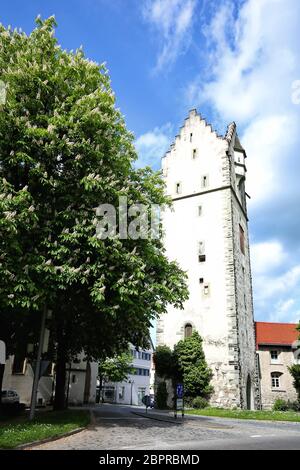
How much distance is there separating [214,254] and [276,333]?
2076 cm

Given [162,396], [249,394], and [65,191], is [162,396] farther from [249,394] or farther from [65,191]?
[65,191]

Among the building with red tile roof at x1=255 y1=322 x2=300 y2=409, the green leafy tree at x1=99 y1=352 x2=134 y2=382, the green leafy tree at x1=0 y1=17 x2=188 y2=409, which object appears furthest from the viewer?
the green leafy tree at x1=99 y1=352 x2=134 y2=382

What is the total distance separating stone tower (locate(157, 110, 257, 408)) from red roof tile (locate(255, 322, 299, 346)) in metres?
10.0

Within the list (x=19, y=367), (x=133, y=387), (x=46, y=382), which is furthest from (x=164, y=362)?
(x=133, y=387)

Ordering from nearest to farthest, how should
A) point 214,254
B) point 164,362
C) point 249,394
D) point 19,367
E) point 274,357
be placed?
point 19,367 < point 164,362 < point 249,394 < point 214,254 < point 274,357

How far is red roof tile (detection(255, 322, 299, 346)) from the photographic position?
51.4m

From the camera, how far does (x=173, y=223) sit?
42531 mm


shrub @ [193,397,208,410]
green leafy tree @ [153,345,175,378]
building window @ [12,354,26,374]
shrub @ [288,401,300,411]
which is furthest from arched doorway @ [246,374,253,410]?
building window @ [12,354,26,374]

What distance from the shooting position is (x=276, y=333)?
5366 centimetres

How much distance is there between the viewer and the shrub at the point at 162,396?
121 ft

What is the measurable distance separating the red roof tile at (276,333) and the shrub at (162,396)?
18.1 metres

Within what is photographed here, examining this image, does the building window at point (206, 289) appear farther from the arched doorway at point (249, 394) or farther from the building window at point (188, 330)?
the arched doorway at point (249, 394)

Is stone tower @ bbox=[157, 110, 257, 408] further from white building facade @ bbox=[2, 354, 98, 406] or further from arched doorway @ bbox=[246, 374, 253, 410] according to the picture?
white building facade @ bbox=[2, 354, 98, 406]
